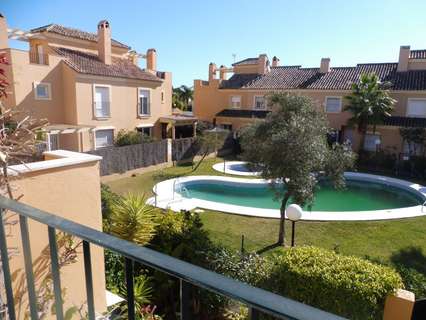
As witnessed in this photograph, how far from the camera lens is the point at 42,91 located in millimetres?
24391

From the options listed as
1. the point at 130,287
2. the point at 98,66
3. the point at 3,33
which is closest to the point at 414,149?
the point at 98,66

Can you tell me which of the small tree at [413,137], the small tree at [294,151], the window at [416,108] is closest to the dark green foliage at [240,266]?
the small tree at [294,151]

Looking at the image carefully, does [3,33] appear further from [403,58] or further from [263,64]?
[403,58]

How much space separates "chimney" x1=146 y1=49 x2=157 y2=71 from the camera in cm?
3553

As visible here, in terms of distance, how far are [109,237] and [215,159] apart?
94.0 ft

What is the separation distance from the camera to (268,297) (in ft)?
3.51

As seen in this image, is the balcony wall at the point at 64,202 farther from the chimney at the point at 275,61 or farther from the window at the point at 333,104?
the chimney at the point at 275,61

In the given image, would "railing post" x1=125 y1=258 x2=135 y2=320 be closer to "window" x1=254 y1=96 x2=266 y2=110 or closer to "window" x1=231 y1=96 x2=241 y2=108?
"window" x1=254 y1=96 x2=266 y2=110

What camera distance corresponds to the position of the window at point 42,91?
78.1 feet

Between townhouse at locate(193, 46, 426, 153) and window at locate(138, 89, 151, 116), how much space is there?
31.8 ft

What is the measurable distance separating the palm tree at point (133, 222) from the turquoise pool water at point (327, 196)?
10.3 metres

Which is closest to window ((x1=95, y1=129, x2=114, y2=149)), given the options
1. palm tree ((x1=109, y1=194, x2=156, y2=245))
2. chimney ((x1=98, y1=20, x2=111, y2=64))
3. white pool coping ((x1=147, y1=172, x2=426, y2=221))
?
chimney ((x1=98, y1=20, x2=111, y2=64))

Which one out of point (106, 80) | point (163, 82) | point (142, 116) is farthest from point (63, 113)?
point (163, 82)

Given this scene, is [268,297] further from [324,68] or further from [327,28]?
[324,68]
